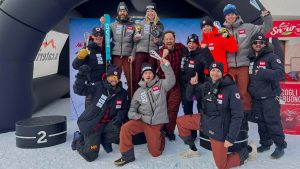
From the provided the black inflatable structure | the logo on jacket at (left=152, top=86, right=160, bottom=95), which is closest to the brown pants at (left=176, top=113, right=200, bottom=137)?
the logo on jacket at (left=152, top=86, right=160, bottom=95)

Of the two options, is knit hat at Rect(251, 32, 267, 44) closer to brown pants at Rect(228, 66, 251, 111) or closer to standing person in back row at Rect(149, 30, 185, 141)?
brown pants at Rect(228, 66, 251, 111)

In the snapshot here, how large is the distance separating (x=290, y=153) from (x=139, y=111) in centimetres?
176

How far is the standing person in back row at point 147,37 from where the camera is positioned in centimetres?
340

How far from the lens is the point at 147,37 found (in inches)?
136

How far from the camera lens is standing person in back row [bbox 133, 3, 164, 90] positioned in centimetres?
340

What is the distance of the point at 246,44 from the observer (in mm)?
3119

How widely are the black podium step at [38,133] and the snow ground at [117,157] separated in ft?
0.24

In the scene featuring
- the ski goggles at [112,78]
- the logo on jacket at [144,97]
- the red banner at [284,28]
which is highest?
the red banner at [284,28]

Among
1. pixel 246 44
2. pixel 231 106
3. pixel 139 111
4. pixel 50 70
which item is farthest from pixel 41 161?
pixel 50 70

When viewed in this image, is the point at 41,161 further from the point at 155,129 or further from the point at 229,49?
the point at 229,49

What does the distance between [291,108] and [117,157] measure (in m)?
2.45

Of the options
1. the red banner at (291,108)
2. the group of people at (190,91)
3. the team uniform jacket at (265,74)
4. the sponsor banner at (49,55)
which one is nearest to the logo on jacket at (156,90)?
the group of people at (190,91)

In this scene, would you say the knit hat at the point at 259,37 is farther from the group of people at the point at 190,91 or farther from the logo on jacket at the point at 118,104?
the logo on jacket at the point at 118,104

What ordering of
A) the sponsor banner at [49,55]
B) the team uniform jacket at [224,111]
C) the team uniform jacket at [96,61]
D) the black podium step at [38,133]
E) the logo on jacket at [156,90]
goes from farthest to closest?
the sponsor banner at [49,55] → the team uniform jacket at [96,61] → the black podium step at [38,133] → the logo on jacket at [156,90] → the team uniform jacket at [224,111]
